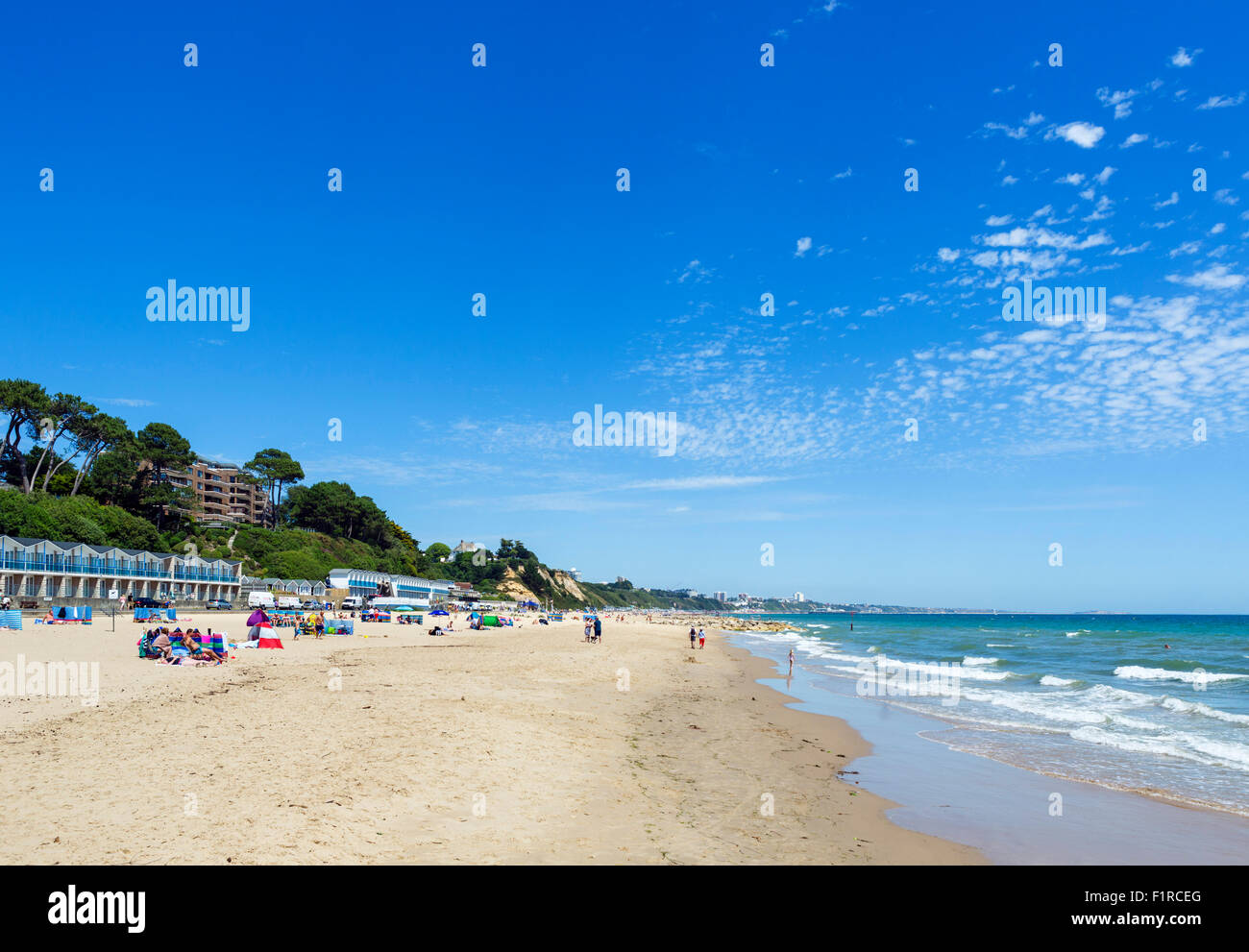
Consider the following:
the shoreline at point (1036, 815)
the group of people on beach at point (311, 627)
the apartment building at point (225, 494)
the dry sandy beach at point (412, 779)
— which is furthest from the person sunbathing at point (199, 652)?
the apartment building at point (225, 494)

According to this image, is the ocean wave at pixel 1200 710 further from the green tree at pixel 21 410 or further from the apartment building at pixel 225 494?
the apartment building at pixel 225 494

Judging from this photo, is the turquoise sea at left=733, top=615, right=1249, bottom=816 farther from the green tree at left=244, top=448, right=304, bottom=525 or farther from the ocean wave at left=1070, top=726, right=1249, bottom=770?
the green tree at left=244, top=448, right=304, bottom=525

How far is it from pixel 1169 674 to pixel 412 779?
42.4 metres

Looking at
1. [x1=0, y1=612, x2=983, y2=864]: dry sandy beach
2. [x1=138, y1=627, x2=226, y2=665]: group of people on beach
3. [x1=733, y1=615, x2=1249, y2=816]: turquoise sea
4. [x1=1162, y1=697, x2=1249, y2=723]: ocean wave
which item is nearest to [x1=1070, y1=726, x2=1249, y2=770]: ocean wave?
[x1=733, y1=615, x2=1249, y2=816]: turquoise sea

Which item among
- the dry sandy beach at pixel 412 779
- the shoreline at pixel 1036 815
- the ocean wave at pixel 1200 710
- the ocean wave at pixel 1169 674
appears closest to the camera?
the dry sandy beach at pixel 412 779

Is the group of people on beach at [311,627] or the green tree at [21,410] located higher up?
the green tree at [21,410]

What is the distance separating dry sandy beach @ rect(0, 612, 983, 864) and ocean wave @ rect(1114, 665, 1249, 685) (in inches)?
1041

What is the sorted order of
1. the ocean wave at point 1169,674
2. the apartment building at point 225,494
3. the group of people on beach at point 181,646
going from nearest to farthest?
the group of people on beach at point 181,646
the ocean wave at point 1169,674
the apartment building at point 225,494

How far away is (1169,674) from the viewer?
122 ft

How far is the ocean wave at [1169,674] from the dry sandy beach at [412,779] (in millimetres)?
26453

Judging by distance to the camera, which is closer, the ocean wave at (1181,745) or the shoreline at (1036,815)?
the shoreline at (1036,815)

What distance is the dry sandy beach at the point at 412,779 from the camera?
7.29 m
